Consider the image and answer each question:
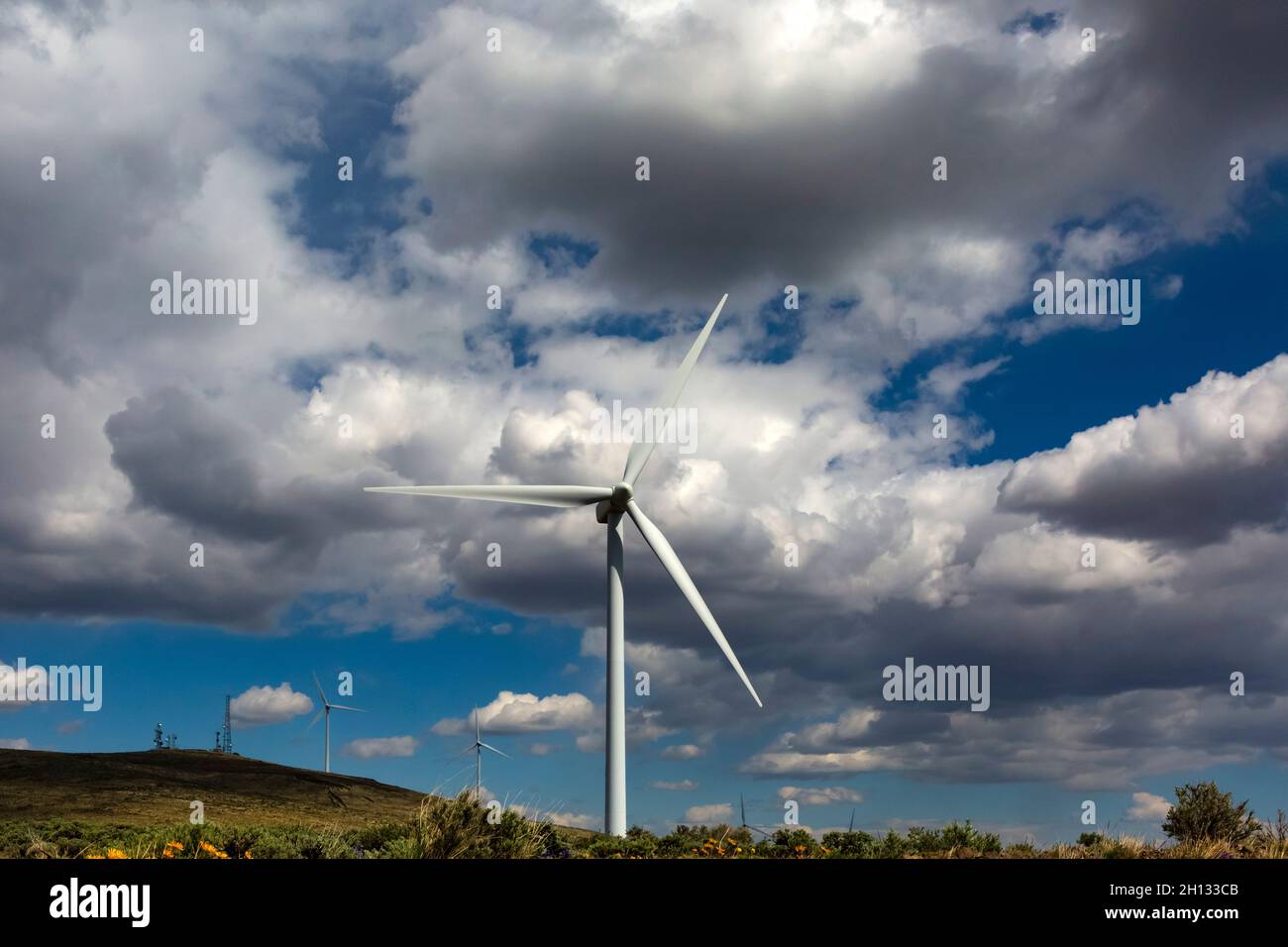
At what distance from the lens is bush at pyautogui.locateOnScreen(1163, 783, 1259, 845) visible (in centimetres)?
3603

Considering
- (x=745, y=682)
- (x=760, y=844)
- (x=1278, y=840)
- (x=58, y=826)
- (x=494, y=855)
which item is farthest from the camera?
(x=745, y=682)

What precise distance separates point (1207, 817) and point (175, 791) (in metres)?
81.7

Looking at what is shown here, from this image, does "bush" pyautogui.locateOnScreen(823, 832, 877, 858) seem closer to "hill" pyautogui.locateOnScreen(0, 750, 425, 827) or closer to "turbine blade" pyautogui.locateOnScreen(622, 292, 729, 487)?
"turbine blade" pyautogui.locateOnScreen(622, 292, 729, 487)

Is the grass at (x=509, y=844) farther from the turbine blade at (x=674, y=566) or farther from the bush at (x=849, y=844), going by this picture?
the turbine blade at (x=674, y=566)

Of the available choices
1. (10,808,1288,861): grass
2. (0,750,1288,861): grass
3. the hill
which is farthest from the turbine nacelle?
the hill

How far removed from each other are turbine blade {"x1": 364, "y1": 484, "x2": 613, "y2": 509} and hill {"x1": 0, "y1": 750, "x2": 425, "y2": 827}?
2301 centimetres

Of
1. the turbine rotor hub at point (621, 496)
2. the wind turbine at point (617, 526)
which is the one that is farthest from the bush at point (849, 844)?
the turbine rotor hub at point (621, 496)

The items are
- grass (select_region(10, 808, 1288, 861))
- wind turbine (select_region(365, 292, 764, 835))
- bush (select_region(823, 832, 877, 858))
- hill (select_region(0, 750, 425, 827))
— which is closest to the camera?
grass (select_region(10, 808, 1288, 861))

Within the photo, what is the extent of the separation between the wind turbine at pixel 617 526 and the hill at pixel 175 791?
23329 mm

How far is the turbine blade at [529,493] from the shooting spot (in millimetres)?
46625

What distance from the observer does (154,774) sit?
107 m
